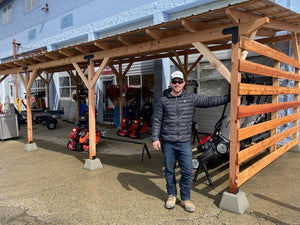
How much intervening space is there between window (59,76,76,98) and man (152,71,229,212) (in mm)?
12062

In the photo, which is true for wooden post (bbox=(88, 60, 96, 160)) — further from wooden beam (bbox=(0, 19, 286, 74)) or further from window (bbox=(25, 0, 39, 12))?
window (bbox=(25, 0, 39, 12))

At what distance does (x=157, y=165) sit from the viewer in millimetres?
5457

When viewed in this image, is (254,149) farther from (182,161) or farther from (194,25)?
(194,25)

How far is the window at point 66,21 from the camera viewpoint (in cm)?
1332

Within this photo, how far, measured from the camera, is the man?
3283 millimetres

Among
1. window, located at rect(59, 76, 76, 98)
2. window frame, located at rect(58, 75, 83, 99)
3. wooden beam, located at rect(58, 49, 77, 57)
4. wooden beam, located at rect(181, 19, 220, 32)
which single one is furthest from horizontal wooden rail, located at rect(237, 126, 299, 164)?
window, located at rect(59, 76, 76, 98)

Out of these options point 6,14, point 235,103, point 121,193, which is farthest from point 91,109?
point 6,14

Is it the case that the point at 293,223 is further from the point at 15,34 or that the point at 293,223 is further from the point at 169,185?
the point at 15,34

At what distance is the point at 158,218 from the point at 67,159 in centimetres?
373

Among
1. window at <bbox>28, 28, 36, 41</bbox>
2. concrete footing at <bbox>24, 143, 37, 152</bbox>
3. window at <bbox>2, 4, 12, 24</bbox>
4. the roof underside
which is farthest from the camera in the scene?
window at <bbox>2, 4, 12, 24</bbox>

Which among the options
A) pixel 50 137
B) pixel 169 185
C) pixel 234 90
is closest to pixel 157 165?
pixel 169 185

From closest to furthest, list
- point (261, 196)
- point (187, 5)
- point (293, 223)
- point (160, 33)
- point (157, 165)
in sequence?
1. point (293, 223)
2. point (261, 196)
3. point (160, 33)
4. point (157, 165)
5. point (187, 5)

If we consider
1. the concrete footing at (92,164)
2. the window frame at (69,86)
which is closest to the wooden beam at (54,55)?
the concrete footing at (92,164)

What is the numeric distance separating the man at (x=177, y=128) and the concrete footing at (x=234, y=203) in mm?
472
